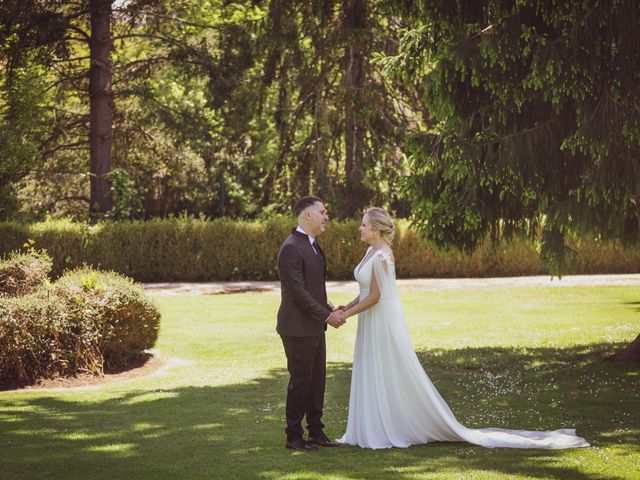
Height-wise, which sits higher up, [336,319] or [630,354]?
[336,319]

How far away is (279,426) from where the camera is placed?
27.8 ft

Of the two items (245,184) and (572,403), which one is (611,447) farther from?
(245,184)

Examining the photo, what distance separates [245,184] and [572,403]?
25162 mm

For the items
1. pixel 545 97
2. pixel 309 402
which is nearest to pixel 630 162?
pixel 545 97

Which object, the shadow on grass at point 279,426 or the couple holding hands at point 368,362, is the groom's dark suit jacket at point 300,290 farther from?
the shadow on grass at point 279,426

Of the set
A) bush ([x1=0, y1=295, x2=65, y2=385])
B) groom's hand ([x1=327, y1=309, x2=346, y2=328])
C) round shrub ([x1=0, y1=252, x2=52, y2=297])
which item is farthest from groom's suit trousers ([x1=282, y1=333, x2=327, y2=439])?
round shrub ([x1=0, y1=252, x2=52, y2=297])

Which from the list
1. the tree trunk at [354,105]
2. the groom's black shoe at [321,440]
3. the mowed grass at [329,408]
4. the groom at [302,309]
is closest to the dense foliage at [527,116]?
the mowed grass at [329,408]

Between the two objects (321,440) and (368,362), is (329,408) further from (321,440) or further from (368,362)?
(368,362)

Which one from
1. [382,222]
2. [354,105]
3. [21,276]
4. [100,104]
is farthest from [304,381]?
[100,104]

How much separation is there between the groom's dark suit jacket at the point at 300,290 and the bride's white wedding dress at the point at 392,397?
1.52 feet

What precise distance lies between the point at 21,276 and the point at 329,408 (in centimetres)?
595

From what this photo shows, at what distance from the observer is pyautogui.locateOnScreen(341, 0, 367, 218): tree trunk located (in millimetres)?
23000

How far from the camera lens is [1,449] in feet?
24.8

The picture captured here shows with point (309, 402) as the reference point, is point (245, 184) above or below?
above
